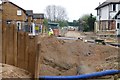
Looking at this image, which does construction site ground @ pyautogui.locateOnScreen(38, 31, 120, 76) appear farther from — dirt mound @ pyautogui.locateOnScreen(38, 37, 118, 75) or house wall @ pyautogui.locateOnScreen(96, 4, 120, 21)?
house wall @ pyautogui.locateOnScreen(96, 4, 120, 21)

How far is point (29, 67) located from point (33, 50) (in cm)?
42

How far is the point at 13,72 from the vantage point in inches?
246

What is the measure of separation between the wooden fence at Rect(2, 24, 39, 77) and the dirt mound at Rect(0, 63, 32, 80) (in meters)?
0.26

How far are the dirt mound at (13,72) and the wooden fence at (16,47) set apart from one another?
0.26m

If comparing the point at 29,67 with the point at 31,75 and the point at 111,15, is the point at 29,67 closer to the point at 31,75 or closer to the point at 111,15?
the point at 31,75

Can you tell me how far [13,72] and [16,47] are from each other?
83 centimetres

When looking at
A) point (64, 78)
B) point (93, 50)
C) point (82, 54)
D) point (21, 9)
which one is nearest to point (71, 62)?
point (82, 54)

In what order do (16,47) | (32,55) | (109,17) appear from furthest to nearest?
(109,17) → (16,47) → (32,55)

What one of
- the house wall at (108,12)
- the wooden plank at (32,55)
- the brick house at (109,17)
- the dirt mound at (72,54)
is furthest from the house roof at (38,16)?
the wooden plank at (32,55)

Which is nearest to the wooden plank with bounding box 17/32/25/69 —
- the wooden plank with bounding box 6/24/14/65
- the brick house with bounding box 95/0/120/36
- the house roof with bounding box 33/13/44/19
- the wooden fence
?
the wooden fence

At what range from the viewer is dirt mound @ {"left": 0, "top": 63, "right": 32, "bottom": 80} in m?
6.00

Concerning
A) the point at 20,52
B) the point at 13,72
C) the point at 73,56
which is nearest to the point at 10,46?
the point at 20,52

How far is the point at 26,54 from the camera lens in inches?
270

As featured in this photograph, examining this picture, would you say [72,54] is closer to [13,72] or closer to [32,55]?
[32,55]
